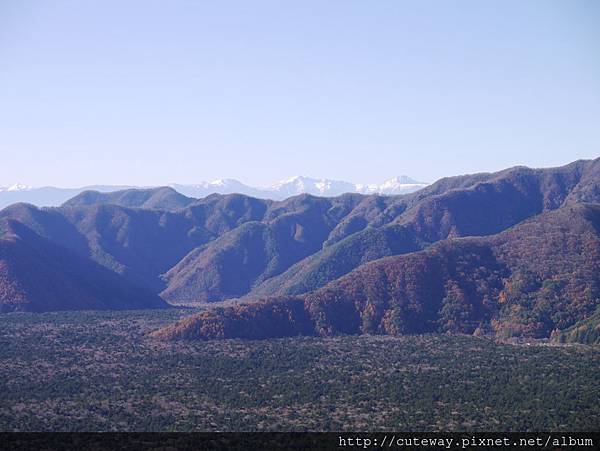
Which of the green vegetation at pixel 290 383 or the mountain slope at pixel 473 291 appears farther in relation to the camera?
the mountain slope at pixel 473 291

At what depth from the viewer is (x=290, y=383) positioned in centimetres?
8869

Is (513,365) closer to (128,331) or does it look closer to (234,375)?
(234,375)

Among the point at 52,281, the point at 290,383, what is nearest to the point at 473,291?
the point at 290,383

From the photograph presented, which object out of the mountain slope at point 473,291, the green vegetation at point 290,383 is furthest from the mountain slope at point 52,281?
the mountain slope at point 473,291

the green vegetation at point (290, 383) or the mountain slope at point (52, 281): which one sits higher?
the mountain slope at point (52, 281)

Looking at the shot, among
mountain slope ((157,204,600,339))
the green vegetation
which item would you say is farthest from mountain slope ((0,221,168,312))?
mountain slope ((157,204,600,339))

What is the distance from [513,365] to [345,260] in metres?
101

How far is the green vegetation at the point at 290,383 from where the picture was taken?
238 ft

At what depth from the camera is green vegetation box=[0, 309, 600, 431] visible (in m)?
72.6

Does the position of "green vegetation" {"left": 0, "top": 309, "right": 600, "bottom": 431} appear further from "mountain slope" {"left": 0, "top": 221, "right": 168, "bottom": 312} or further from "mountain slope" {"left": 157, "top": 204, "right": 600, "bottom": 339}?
"mountain slope" {"left": 0, "top": 221, "right": 168, "bottom": 312}

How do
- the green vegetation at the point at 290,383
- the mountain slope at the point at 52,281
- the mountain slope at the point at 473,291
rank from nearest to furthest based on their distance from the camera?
the green vegetation at the point at 290,383 < the mountain slope at the point at 473,291 < the mountain slope at the point at 52,281

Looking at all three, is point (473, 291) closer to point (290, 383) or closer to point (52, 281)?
point (290, 383)

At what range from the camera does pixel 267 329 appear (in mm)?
126000

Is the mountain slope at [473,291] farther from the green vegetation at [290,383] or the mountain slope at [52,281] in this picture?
the mountain slope at [52,281]
